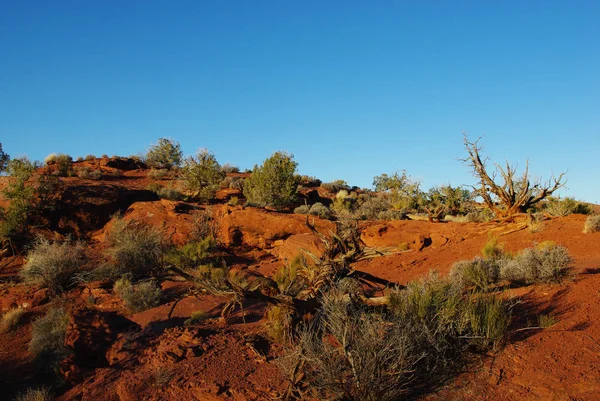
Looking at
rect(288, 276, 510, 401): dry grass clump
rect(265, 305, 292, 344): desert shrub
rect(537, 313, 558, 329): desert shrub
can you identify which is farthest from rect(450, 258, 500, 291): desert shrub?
rect(265, 305, 292, 344): desert shrub

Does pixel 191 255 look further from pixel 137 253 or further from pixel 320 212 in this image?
pixel 320 212

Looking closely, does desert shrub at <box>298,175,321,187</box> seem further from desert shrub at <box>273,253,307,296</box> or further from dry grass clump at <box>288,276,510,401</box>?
dry grass clump at <box>288,276,510,401</box>

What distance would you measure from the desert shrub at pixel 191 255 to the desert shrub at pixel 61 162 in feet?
53.1

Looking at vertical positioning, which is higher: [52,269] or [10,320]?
[52,269]

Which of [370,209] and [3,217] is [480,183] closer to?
[370,209]

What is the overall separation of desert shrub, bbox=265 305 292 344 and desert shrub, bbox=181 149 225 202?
63.5 feet

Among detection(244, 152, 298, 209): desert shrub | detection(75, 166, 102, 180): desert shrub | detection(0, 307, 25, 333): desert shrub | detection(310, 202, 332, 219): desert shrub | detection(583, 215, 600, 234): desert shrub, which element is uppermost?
detection(75, 166, 102, 180): desert shrub

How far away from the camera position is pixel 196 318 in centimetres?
958

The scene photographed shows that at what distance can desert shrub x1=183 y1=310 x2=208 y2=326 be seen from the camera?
9.13 m

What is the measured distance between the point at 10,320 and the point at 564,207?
20.3 m

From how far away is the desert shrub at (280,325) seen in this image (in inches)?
254

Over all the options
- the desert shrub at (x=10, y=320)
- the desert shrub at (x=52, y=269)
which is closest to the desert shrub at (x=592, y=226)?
the desert shrub at (x=52, y=269)

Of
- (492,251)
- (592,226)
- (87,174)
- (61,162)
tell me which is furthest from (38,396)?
(61,162)

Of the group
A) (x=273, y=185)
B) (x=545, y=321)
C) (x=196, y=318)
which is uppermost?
(x=273, y=185)
